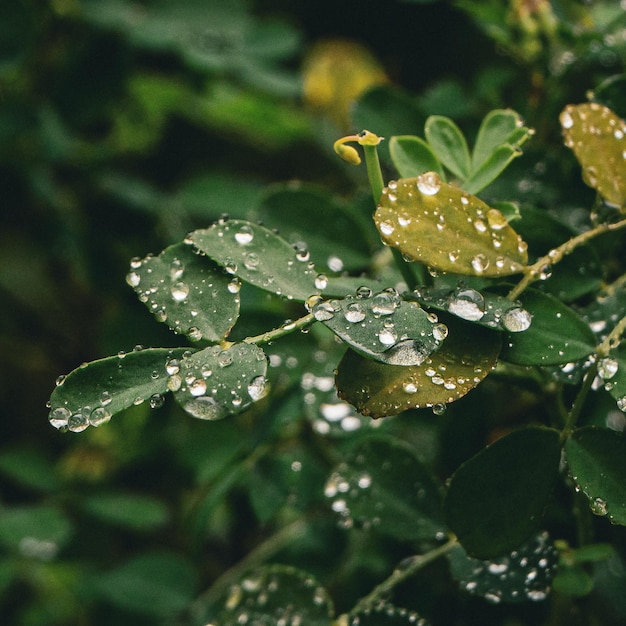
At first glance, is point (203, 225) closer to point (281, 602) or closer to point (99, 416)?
point (281, 602)

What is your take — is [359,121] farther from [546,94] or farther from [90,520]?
[90,520]

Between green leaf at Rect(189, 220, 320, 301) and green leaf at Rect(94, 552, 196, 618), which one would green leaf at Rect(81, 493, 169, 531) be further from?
green leaf at Rect(189, 220, 320, 301)

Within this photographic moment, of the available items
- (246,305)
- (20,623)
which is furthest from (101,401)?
(20,623)

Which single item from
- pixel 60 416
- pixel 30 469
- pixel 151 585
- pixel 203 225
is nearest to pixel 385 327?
pixel 60 416

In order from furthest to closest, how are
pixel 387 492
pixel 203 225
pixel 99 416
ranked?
1. pixel 203 225
2. pixel 387 492
3. pixel 99 416

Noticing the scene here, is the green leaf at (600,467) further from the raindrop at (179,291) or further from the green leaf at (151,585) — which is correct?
the green leaf at (151,585)

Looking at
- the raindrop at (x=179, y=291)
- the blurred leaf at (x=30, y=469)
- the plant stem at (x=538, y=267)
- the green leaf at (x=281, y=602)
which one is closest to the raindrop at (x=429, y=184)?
the plant stem at (x=538, y=267)
